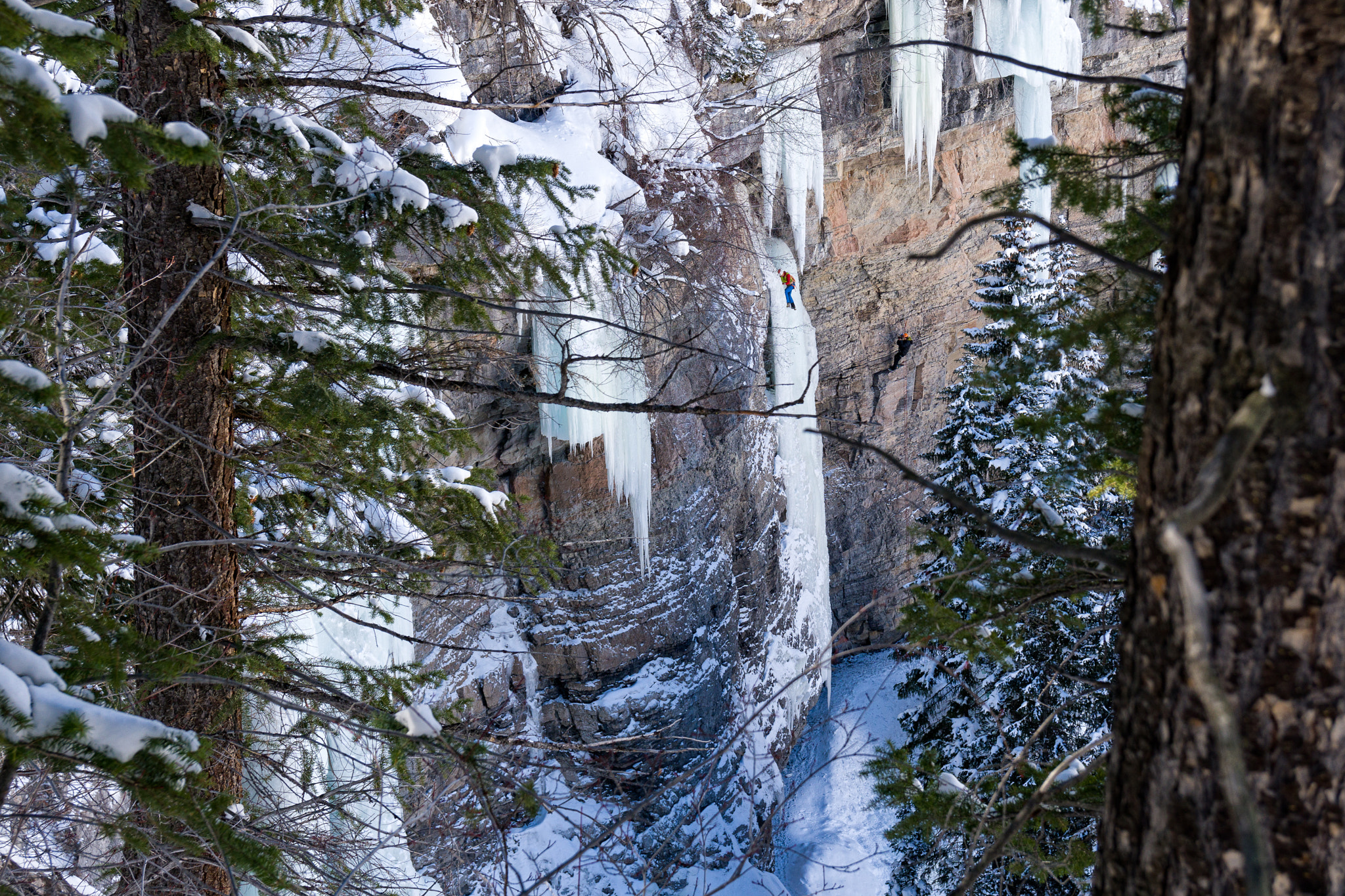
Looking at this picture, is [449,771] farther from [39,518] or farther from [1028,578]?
[1028,578]

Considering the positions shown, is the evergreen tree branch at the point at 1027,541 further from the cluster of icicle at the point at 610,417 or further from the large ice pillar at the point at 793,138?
the large ice pillar at the point at 793,138

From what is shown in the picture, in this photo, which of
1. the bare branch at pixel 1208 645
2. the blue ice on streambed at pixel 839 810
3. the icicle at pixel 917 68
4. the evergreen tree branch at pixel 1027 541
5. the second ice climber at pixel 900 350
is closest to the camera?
the bare branch at pixel 1208 645

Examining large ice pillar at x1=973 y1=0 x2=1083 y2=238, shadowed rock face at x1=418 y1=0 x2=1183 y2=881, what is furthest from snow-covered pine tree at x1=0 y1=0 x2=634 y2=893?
large ice pillar at x1=973 y1=0 x2=1083 y2=238

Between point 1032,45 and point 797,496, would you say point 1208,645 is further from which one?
point 1032,45

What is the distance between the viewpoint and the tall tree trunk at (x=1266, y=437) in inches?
41.9

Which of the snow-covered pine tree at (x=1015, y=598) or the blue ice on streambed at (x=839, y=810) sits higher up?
the snow-covered pine tree at (x=1015, y=598)

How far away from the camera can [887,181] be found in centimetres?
1303

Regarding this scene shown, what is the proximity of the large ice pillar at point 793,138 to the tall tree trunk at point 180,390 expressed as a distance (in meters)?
7.40

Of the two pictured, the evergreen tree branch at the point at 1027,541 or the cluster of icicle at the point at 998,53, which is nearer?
the evergreen tree branch at the point at 1027,541

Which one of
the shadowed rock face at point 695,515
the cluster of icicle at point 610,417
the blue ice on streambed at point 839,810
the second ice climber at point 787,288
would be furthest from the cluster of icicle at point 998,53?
the blue ice on streambed at point 839,810

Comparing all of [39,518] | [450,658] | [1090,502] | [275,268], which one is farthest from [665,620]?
[39,518]

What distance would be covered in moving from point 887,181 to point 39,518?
516 inches

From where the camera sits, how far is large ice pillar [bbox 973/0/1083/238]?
373 inches

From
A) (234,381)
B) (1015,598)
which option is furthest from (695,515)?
(1015,598)
